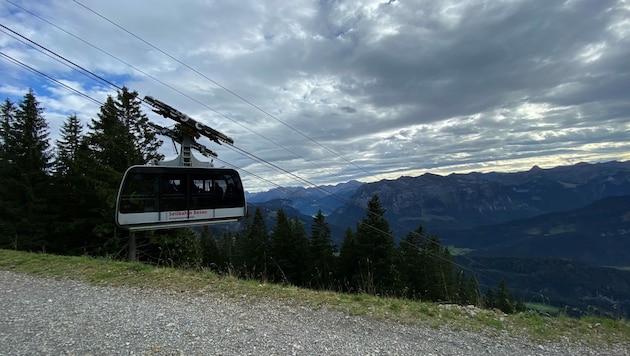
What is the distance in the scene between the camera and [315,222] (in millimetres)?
45531

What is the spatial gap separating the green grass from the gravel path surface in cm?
36

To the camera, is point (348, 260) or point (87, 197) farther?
point (348, 260)

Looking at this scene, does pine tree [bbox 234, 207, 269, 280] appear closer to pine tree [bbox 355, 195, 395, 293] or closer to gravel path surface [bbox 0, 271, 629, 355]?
pine tree [bbox 355, 195, 395, 293]

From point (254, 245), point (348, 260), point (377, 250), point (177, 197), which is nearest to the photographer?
point (177, 197)

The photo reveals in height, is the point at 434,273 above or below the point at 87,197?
below

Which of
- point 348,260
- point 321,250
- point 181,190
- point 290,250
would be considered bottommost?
point 348,260

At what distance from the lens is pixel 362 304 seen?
7605mm

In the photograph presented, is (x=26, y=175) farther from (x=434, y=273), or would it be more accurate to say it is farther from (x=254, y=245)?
(x=434, y=273)

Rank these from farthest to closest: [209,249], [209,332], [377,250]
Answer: [209,249]
[377,250]
[209,332]

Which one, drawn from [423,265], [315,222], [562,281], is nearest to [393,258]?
[423,265]

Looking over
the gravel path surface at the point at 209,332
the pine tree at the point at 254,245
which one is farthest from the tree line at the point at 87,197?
the pine tree at the point at 254,245

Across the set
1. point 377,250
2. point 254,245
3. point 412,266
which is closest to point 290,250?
point 254,245

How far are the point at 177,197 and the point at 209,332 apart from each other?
358 inches

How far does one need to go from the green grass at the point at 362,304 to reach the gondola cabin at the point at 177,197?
2565 millimetres
